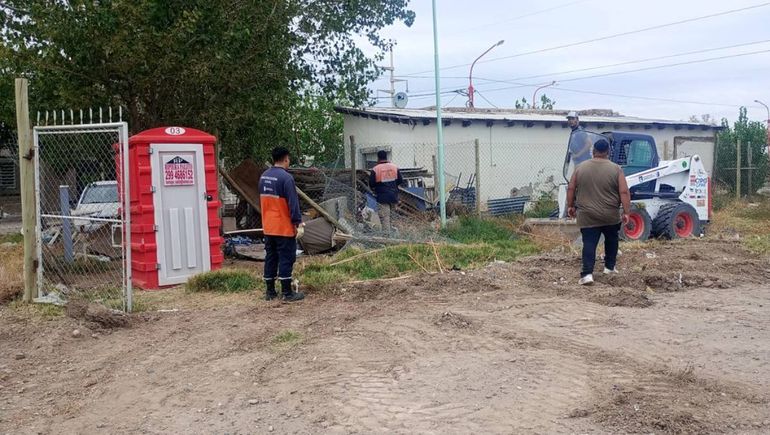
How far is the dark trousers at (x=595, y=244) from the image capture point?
27.6ft

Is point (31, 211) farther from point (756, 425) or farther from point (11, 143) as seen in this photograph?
point (11, 143)

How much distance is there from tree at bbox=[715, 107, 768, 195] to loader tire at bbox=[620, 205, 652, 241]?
33.1 feet

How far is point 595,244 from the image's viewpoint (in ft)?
27.9

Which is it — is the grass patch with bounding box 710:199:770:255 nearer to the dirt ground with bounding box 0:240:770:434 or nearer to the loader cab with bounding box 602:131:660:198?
the loader cab with bounding box 602:131:660:198

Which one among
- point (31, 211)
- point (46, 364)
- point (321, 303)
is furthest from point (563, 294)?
point (31, 211)

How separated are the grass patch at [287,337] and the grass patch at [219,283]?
7.97 feet

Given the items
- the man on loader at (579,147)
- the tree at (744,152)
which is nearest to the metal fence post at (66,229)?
the man on loader at (579,147)

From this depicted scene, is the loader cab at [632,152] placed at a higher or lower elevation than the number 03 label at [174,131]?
lower

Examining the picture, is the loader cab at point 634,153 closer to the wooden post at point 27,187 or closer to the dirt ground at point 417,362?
the dirt ground at point 417,362

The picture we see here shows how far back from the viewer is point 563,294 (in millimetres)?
7902

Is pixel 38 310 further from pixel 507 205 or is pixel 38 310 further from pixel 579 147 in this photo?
pixel 507 205

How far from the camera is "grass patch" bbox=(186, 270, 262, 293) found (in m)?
8.67

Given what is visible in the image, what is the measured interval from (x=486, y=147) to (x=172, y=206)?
1208 cm

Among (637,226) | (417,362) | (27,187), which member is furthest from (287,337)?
(637,226)
